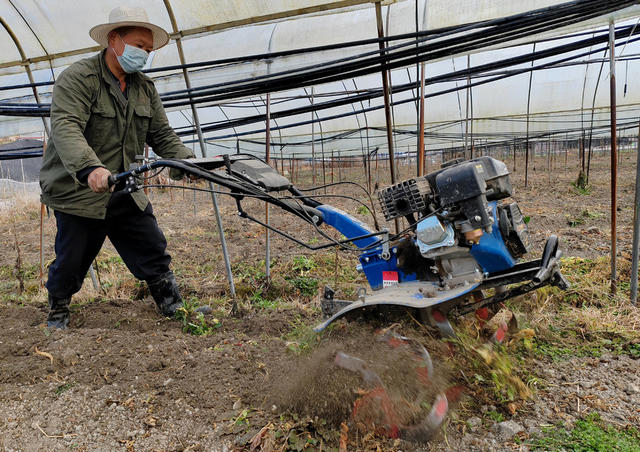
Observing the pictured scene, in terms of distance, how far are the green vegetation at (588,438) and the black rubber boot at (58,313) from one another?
2.87 m

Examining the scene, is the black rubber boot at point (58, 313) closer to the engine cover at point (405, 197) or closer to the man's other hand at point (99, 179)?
the man's other hand at point (99, 179)

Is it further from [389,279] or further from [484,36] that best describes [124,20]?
[484,36]

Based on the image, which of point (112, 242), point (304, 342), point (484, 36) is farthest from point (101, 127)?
point (484, 36)

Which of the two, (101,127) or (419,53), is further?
(419,53)

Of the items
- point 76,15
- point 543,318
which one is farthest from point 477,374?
point 76,15

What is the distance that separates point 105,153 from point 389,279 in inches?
74.7

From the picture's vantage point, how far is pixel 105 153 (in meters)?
2.69

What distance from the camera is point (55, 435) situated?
6.28 feet

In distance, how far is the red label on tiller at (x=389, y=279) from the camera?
210 centimetres

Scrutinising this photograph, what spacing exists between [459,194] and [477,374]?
852 mm

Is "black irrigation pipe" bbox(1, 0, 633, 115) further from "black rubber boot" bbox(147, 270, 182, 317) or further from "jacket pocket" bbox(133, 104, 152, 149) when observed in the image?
"black rubber boot" bbox(147, 270, 182, 317)

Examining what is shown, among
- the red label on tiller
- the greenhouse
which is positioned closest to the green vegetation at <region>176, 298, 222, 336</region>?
the greenhouse

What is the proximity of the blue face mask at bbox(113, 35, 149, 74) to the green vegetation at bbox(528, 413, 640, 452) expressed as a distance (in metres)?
2.69

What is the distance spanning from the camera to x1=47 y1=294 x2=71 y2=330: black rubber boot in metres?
2.93
